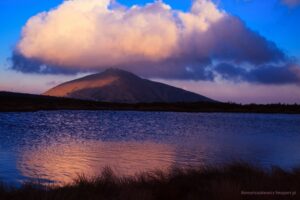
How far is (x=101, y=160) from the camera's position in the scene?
1856 cm

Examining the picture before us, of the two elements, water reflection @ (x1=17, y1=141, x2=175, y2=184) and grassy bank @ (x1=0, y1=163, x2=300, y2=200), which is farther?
water reflection @ (x1=17, y1=141, x2=175, y2=184)

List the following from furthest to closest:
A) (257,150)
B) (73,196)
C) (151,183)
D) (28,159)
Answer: (257,150) → (28,159) → (151,183) → (73,196)

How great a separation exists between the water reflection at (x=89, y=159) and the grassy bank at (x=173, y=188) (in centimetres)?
306

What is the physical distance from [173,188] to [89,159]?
29.0 ft

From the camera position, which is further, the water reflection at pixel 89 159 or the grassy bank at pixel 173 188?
the water reflection at pixel 89 159

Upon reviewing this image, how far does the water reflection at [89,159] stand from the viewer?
15.2 metres

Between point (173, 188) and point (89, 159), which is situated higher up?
point (173, 188)

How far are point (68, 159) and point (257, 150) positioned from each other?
11314 millimetres

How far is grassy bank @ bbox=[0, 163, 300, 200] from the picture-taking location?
28.9 feet

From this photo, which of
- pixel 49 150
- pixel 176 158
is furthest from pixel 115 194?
pixel 49 150

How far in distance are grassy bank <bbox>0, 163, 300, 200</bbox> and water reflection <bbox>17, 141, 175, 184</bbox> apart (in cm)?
306

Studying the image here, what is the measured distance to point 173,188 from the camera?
10562 mm

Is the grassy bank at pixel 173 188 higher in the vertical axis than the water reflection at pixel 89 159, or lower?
higher

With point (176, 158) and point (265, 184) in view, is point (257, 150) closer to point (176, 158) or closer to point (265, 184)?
point (176, 158)
